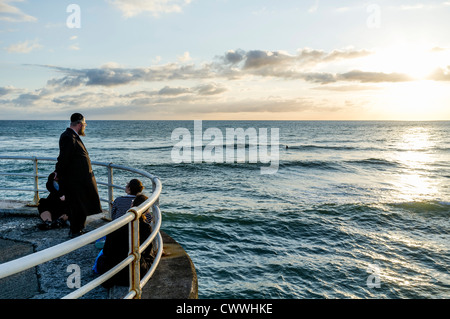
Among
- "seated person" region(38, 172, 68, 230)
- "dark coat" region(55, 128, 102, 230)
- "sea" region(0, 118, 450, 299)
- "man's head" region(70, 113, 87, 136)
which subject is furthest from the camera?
"sea" region(0, 118, 450, 299)

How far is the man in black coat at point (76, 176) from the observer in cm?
444

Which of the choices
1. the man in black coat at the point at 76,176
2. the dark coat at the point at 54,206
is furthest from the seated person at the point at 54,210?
the man in black coat at the point at 76,176

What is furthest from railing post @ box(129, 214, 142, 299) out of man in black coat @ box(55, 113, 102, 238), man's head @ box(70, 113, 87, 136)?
man's head @ box(70, 113, 87, 136)

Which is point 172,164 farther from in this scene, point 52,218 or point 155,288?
point 155,288

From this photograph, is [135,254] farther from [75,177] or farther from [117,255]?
[75,177]

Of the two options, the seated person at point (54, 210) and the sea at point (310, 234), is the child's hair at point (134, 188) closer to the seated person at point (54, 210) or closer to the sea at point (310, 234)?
the seated person at point (54, 210)

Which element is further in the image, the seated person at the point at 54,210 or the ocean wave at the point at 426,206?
the ocean wave at the point at 426,206

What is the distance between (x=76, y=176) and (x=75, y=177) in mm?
18

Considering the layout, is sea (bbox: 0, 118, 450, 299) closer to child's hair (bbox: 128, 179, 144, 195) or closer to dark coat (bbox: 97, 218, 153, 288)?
child's hair (bbox: 128, 179, 144, 195)

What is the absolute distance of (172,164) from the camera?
30.5m

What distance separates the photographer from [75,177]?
4504 millimetres

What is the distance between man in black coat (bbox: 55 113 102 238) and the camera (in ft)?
14.6
